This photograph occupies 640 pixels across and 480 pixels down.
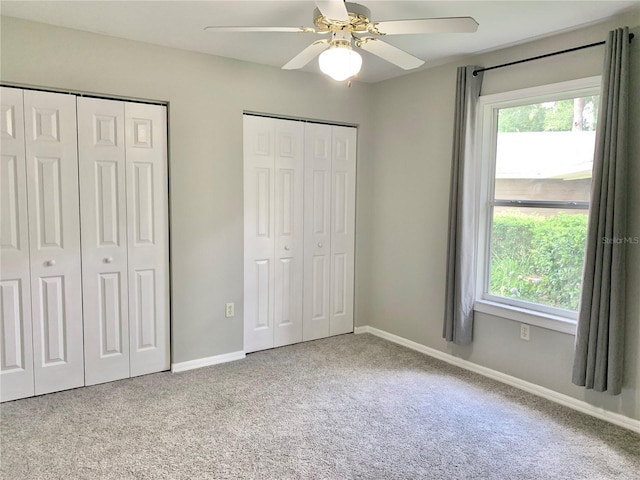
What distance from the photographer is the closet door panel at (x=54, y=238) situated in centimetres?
295

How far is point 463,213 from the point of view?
3.50m

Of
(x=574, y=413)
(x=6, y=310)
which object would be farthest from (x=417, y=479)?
(x=6, y=310)

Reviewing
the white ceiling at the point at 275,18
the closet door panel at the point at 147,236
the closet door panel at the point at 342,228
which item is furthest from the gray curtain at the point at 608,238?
the closet door panel at the point at 147,236

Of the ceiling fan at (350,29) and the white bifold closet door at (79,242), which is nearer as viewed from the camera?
the ceiling fan at (350,29)

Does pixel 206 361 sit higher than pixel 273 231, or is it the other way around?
pixel 273 231

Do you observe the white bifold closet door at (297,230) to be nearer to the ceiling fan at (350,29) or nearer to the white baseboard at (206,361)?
the white baseboard at (206,361)

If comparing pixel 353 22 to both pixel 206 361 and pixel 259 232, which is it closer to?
pixel 259 232

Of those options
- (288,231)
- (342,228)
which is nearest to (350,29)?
(288,231)

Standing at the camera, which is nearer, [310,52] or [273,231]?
[310,52]

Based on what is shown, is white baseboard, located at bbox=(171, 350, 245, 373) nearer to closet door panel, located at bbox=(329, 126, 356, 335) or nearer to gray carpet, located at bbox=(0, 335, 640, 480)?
gray carpet, located at bbox=(0, 335, 640, 480)

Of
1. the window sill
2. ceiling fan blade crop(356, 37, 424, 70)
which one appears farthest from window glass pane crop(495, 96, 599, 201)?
ceiling fan blade crop(356, 37, 424, 70)

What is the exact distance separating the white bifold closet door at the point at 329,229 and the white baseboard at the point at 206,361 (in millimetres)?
730

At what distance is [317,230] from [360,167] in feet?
2.51

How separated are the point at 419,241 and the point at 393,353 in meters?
1.01
